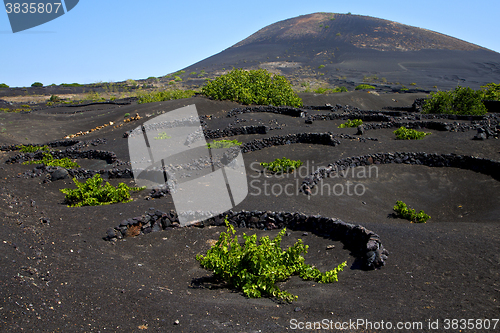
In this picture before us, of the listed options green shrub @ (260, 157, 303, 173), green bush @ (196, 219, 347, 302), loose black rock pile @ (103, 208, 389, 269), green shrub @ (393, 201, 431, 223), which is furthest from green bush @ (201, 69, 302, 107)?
green bush @ (196, 219, 347, 302)

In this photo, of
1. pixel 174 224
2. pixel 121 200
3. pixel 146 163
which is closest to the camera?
pixel 174 224

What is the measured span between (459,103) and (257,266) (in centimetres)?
2766

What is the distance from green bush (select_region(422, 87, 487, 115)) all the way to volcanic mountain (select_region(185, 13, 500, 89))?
1497 inches

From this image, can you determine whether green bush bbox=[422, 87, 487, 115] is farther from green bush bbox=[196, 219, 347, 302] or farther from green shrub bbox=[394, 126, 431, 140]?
green bush bbox=[196, 219, 347, 302]

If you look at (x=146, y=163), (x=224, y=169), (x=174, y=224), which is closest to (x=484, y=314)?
(x=174, y=224)

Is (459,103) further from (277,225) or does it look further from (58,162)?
(58,162)

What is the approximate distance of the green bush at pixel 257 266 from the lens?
5078mm

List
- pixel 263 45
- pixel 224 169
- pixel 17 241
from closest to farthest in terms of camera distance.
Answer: pixel 17 241
pixel 224 169
pixel 263 45

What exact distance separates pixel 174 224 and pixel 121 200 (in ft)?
8.42

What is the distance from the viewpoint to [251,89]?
30.4 metres

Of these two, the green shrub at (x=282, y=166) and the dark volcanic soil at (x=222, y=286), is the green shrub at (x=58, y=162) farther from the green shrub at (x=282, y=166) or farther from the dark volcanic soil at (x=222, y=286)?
the green shrub at (x=282, y=166)

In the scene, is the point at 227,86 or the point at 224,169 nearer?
the point at 224,169

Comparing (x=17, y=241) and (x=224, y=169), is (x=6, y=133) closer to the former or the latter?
(x=224, y=169)

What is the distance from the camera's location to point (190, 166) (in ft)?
44.8
